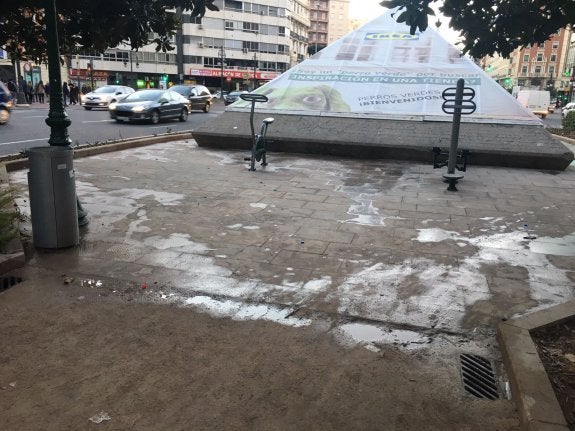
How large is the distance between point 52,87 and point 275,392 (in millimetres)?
4207

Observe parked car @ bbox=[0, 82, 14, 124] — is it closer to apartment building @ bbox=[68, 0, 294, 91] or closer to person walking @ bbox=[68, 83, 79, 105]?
person walking @ bbox=[68, 83, 79, 105]

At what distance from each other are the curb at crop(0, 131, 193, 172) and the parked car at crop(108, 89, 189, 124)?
A: 599cm

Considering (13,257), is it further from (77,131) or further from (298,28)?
(298,28)

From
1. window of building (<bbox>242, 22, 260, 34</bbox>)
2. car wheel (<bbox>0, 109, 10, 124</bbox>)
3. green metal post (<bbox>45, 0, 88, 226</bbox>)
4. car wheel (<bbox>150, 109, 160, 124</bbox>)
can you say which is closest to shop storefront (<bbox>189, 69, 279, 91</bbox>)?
window of building (<bbox>242, 22, 260, 34</bbox>)

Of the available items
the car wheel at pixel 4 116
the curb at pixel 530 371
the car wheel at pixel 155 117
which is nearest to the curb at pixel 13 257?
the curb at pixel 530 371

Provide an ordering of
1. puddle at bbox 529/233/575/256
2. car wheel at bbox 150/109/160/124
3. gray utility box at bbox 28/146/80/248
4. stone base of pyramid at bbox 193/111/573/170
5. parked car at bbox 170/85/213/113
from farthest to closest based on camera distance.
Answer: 1. parked car at bbox 170/85/213/113
2. car wheel at bbox 150/109/160/124
3. stone base of pyramid at bbox 193/111/573/170
4. puddle at bbox 529/233/575/256
5. gray utility box at bbox 28/146/80/248

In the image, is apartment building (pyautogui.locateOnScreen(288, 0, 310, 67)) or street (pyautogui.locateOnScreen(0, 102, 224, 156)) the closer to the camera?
street (pyautogui.locateOnScreen(0, 102, 224, 156))

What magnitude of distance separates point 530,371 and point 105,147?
10.6m

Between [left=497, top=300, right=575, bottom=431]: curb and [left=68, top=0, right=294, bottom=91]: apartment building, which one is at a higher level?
[left=68, top=0, right=294, bottom=91]: apartment building

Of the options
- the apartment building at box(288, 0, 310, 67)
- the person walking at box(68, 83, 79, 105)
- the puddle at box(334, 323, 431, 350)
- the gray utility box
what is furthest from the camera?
the apartment building at box(288, 0, 310, 67)

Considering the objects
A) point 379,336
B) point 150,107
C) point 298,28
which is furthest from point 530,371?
point 298,28

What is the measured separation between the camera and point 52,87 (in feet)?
17.5

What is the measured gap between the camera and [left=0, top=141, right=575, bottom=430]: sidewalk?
8.95 ft

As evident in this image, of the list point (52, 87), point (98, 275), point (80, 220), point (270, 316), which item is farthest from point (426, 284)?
point (52, 87)
